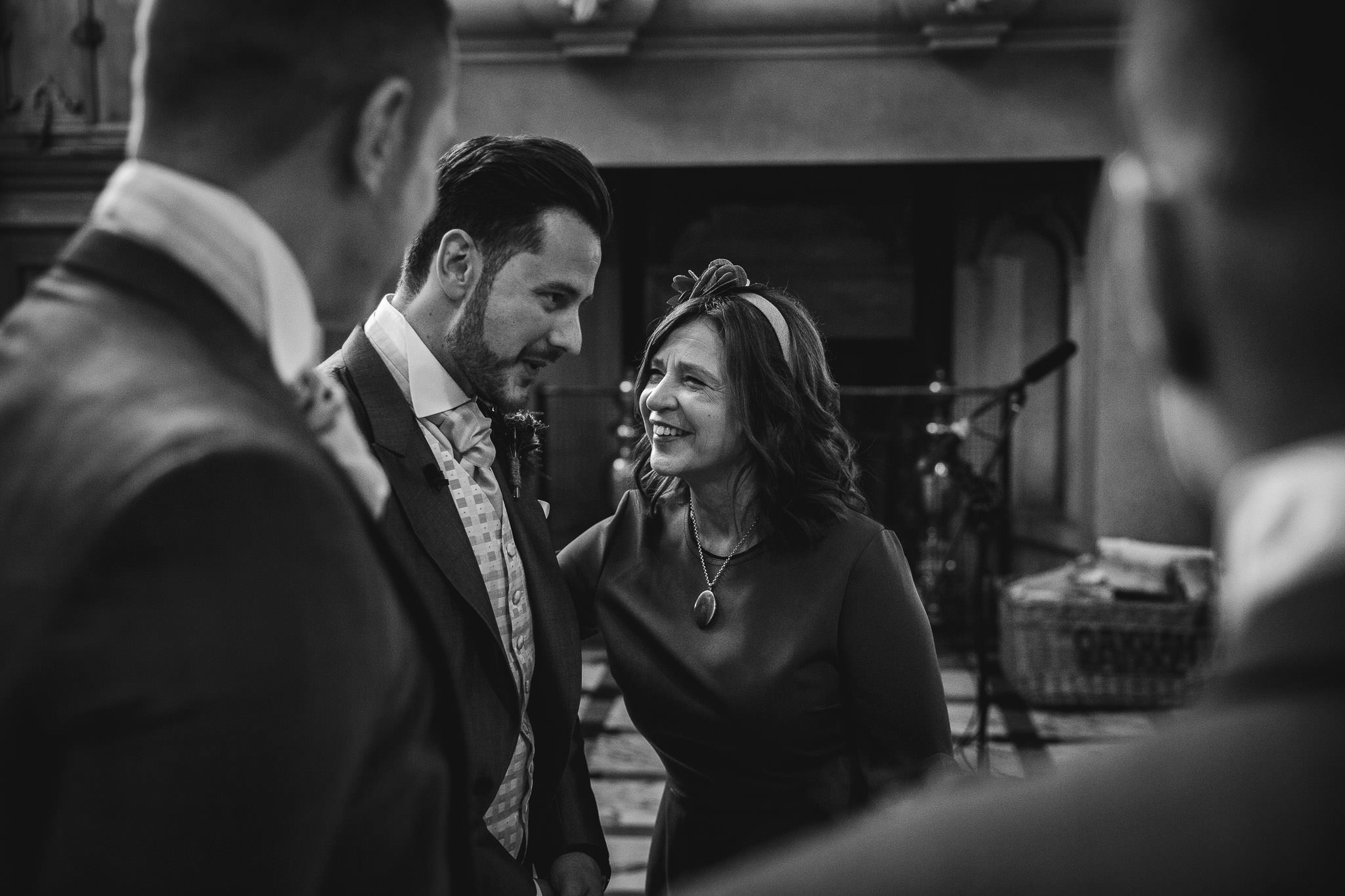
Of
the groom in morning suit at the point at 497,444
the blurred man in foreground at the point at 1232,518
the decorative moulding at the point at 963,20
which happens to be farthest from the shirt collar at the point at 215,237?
the decorative moulding at the point at 963,20

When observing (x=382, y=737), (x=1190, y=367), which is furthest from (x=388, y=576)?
(x=1190, y=367)

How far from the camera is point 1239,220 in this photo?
424 mm

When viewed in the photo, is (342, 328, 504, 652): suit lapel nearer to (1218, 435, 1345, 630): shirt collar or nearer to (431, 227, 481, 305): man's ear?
(431, 227, 481, 305): man's ear

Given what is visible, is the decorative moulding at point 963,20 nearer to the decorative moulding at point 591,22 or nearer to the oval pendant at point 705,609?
the decorative moulding at point 591,22

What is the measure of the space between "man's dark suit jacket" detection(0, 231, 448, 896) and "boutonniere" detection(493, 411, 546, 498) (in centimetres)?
110

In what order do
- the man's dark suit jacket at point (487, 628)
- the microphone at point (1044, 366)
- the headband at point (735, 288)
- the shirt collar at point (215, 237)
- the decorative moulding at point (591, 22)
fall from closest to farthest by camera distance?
the shirt collar at point (215, 237) < the man's dark suit jacket at point (487, 628) < the headband at point (735, 288) < the microphone at point (1044, 366) < the decorative moulding at point (591, 22)

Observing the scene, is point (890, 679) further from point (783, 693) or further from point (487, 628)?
point (487, 628)

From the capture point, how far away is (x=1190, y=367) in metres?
0.46

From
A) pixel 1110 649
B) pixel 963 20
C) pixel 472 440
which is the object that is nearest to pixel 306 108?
pixel 472 440

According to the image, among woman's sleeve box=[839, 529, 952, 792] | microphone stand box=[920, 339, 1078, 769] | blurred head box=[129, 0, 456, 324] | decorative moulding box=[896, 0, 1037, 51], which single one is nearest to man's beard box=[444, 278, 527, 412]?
woman's sleeve box=[839, 529, 952, 792]

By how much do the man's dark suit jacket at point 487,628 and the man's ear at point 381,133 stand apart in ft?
2.14

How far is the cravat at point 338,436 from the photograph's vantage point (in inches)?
28.7

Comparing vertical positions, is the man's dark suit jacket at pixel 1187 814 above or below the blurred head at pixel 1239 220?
below

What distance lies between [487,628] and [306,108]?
854 millimetres
